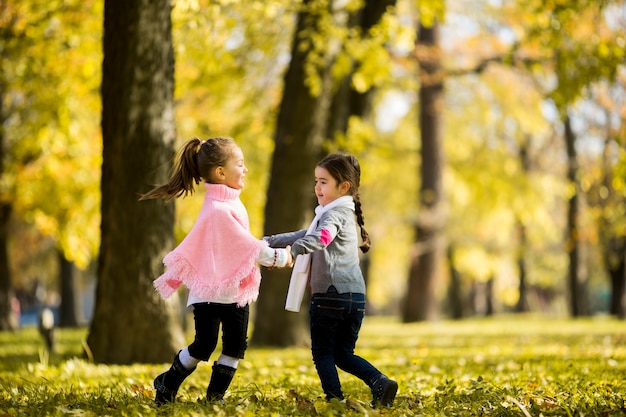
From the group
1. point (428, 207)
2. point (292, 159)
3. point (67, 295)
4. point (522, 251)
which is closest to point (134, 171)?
point (292, 159)

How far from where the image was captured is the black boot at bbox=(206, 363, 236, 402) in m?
5.30

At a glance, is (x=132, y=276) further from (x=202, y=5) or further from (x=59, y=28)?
(x=59, y=28)

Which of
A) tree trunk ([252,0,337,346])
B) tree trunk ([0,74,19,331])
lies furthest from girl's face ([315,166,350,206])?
tree trunk ([0,74,19,331])

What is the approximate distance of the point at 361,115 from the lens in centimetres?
1404

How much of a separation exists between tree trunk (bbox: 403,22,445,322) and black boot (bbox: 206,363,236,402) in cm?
1779

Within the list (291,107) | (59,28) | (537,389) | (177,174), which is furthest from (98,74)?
(537,389)

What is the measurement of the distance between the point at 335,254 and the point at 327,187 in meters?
0.44

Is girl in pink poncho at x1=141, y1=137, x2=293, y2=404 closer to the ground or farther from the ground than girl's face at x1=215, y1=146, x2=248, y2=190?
closer to the ground

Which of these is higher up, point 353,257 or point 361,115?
point 361,115

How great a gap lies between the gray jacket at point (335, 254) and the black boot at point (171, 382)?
0.97 meters

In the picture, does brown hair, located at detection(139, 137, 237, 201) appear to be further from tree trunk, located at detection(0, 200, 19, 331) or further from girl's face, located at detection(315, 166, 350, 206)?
tree trunk, located at detection(0, 200, 19, 331)

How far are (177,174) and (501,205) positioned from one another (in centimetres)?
1822

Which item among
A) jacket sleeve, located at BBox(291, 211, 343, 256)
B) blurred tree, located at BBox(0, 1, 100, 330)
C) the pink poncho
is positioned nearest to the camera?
jacket sleeve, located at BBox(291, 211, 343, 256)

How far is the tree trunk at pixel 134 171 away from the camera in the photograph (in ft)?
27.3
